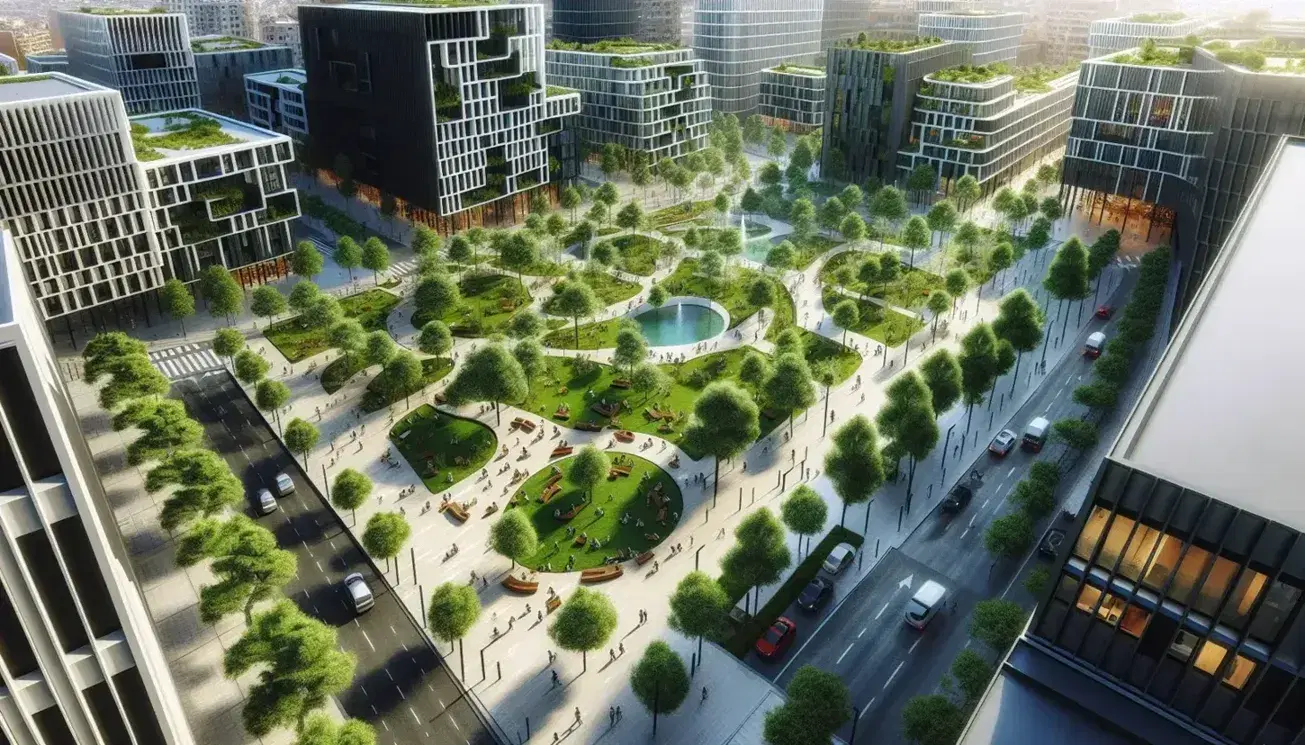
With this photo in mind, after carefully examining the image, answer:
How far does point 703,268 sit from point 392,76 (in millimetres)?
57611

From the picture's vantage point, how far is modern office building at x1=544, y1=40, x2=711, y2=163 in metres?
156

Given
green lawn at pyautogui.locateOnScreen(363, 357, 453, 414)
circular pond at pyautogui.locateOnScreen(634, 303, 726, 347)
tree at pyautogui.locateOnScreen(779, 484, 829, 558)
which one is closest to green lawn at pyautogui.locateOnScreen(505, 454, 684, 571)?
tree at pyautogui.locateOnScreen(779, 484, 829, 558)

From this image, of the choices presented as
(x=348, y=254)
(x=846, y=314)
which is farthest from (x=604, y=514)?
(x=348, y=254)

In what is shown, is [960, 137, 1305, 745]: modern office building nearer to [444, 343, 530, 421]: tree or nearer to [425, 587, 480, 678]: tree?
[425, 587, 480, 678]: tree

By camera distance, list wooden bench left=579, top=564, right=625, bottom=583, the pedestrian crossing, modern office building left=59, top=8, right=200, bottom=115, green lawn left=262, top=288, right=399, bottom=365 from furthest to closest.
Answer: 1. modern office building left=59, top=8, right=200, bottom=115
2. green lawn left=262, top=288, right=399, bottom=365
3. the pedestrian crossing
4. wooden bench left=579, top=564, right=625, bottom=583

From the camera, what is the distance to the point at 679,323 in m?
106

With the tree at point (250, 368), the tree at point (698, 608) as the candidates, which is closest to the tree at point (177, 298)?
the tree at point (250, 368)

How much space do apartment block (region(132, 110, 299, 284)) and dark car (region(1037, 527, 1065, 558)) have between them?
98854mm

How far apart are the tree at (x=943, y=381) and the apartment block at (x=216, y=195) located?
8543cm

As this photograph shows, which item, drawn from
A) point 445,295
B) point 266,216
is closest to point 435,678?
point 445,295

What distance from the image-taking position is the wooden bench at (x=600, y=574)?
205ft

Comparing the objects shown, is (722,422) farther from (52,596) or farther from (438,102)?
(438,102)

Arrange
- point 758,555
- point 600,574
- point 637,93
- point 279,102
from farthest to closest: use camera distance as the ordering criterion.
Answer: point 279,102, point 637,93, point 600,574, point 758,555

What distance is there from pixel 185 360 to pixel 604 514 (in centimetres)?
5725
